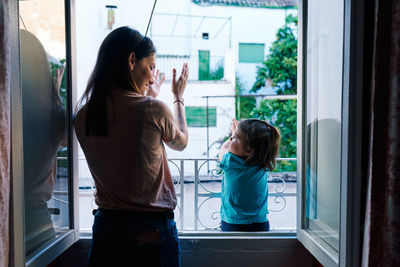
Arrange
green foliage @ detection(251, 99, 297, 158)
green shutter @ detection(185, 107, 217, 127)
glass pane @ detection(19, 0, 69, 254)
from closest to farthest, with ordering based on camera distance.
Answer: glass pane @ detection(19, 0, 69, 254)
green foliage @ detection(251, 99, 297, 158)
green shutter @ detection(185, 107, 217, 127)

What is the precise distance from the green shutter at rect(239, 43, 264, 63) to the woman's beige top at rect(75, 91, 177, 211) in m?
7.88

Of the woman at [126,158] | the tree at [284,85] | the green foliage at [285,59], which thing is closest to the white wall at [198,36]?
the tree at [284,85]

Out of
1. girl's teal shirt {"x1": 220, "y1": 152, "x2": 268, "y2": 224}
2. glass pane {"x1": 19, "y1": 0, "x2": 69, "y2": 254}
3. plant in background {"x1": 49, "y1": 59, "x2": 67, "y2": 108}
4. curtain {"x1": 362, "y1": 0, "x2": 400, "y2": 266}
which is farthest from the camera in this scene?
girl's teal shirt {"x1": 220, "y1": 152, "x2": 268, "y2": 224}

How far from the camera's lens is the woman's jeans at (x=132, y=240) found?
1024mm

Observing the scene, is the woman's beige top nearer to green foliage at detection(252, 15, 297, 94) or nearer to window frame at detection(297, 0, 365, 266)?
window frame at detection(297, 0, 365, 266)

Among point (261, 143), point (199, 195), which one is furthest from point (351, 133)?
point (199, 195)

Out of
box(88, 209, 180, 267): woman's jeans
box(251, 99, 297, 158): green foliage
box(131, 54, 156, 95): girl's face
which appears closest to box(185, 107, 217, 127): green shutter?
box(251, 99, 297, 158): green foliage

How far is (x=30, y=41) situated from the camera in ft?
3.77

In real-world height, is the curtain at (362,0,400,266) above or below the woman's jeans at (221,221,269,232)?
above

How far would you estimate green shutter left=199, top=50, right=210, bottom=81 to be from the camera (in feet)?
25.5

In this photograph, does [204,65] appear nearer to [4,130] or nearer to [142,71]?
[142,71]

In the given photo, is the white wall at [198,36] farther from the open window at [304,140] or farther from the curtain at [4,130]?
the curtain at [4,130]

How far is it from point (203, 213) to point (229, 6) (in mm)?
6518

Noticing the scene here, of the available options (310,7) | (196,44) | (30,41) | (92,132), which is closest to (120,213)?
(92,132)
